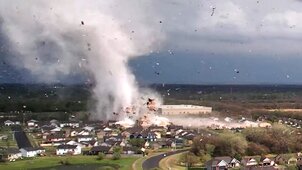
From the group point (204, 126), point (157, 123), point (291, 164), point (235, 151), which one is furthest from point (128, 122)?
point (291, 164)

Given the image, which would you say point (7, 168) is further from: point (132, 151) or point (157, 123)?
point (157, 123)

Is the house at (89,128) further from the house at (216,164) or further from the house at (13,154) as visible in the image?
the house at (216,164)

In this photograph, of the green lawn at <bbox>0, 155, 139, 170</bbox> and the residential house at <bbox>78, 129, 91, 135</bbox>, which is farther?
the residential house at <bbox>78, 129, 91, 135</bbox>

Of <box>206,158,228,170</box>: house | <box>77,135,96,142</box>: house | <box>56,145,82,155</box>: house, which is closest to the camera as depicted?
<box>206,158,228,170</box>: house

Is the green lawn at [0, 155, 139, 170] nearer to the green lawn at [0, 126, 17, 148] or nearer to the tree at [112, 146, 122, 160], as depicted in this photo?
the tree at [112, 146, 122, 160]

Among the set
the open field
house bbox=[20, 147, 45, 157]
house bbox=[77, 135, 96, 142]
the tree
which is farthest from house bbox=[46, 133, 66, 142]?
the open field

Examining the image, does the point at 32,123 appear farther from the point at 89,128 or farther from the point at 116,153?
the point at 116,153
